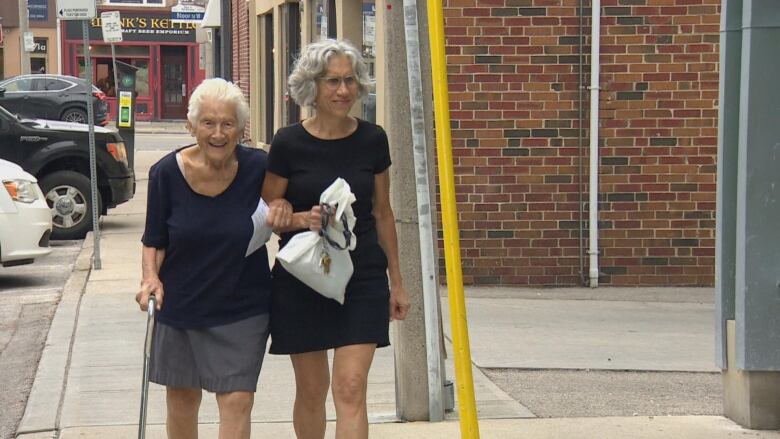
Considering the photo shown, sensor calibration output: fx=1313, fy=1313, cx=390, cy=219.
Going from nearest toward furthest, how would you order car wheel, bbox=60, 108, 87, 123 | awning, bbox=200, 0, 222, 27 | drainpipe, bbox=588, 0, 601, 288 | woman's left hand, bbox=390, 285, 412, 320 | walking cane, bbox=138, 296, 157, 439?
walking cane, bbox=138, 296, 157, 439 < woman's left hand, bbox=390, 285, 412, 320 < drainpipe, bbox=588, 0, 601, 288 < awning, bbox=200, 0, 222, 27 < car wheel, bbox=60, 108, 87, 123

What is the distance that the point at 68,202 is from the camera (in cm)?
1491

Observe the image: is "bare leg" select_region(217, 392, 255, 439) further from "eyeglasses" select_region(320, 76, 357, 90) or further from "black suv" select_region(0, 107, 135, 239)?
"black suv" select_region(0, 107, 135, 239)

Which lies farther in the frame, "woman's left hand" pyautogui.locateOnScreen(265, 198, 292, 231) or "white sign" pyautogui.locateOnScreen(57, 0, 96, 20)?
"white sign" pyautogui.locateOnScreen(57, 0, 96, 20)

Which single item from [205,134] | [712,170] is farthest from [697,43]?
[205,134]

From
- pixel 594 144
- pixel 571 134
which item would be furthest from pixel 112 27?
pixel 594 144

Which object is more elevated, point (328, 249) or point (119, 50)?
point (119, 50)

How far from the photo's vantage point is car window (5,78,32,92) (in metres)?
30.3

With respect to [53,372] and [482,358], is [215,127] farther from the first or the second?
[482,358]

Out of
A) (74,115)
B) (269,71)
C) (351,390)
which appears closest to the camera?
(351,390)

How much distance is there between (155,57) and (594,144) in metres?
38.7

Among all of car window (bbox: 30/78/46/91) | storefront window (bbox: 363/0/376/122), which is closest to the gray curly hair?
storefront window (bbox: 363/0/376/122)

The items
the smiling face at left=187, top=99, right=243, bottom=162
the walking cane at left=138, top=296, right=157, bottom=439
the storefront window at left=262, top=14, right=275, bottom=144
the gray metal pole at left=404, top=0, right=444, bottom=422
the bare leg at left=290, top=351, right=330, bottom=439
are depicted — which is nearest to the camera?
the walking cane at left=138, top=296, right=157, bottom=439

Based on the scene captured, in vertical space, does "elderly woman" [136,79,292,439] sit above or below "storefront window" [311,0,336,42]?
below

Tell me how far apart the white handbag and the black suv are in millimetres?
10554
